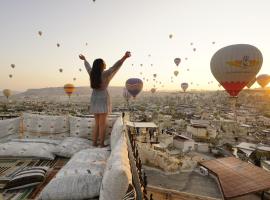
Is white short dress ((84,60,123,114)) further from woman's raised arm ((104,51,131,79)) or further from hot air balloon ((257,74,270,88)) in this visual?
hot air balloon ((257,74,270,88))

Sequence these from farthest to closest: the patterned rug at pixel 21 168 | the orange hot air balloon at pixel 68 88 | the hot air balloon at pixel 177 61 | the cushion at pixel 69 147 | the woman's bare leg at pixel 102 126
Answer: the orange hot air balloon at pixel 68 88
the hot air balloon at pixel 177 61
the woman's bare leg at pixel 102 126
the cushion at pixel 69 147
the patterned rug at pixel 21 168

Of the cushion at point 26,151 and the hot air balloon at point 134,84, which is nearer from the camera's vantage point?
the cushion at point 26,151

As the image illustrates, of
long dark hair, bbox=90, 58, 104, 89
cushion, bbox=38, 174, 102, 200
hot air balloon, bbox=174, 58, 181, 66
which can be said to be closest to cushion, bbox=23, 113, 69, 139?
long dark hair, bbox=90, 58, 104, 89

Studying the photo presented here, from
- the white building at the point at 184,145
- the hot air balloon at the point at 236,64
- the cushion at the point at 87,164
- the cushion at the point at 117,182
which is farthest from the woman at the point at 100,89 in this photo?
the white building at the point at 184,145

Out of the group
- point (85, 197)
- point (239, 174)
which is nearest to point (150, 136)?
point (239, 174)

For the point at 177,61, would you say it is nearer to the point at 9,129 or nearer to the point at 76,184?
the point at 9,129

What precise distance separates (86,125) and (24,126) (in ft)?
5.78

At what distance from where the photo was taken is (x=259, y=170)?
47.6ft

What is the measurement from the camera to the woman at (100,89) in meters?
4.71

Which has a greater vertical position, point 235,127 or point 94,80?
point 94,80

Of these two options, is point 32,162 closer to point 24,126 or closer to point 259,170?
point 24,126

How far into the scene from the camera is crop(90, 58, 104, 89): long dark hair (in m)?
4.68

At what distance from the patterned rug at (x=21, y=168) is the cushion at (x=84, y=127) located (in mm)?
1107

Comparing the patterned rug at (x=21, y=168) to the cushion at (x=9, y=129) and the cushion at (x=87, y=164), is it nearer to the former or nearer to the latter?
the cushion at (x=87, y=164)
